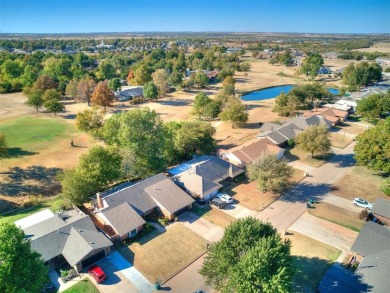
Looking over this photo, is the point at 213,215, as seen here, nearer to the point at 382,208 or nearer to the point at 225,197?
the point at 225,197

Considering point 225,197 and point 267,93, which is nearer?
point 225,197

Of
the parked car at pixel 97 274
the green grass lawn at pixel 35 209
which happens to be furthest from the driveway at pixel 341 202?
the green grass lawn at pixel 35 209

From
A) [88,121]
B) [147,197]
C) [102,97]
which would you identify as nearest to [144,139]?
[147,197]

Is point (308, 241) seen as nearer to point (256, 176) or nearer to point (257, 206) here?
point (257, 206)

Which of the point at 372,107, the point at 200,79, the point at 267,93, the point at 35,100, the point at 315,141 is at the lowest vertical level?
the point at 267,93

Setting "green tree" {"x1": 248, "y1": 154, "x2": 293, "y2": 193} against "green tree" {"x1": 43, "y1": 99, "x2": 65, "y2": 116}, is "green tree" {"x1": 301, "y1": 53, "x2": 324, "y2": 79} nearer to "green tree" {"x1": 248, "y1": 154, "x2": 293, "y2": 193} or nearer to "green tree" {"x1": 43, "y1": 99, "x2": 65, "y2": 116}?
"green tree" {"x1": 248, "y1": 154, "x2": 293, "y2": 193}

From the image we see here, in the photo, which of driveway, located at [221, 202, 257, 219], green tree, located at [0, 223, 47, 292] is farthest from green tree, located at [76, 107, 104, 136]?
green tree, located at [0, 223, 47, 292]

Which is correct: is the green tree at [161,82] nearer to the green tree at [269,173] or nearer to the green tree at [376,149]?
the green tree at [269,173]

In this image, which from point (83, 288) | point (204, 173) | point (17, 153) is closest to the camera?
point (83, 288)
